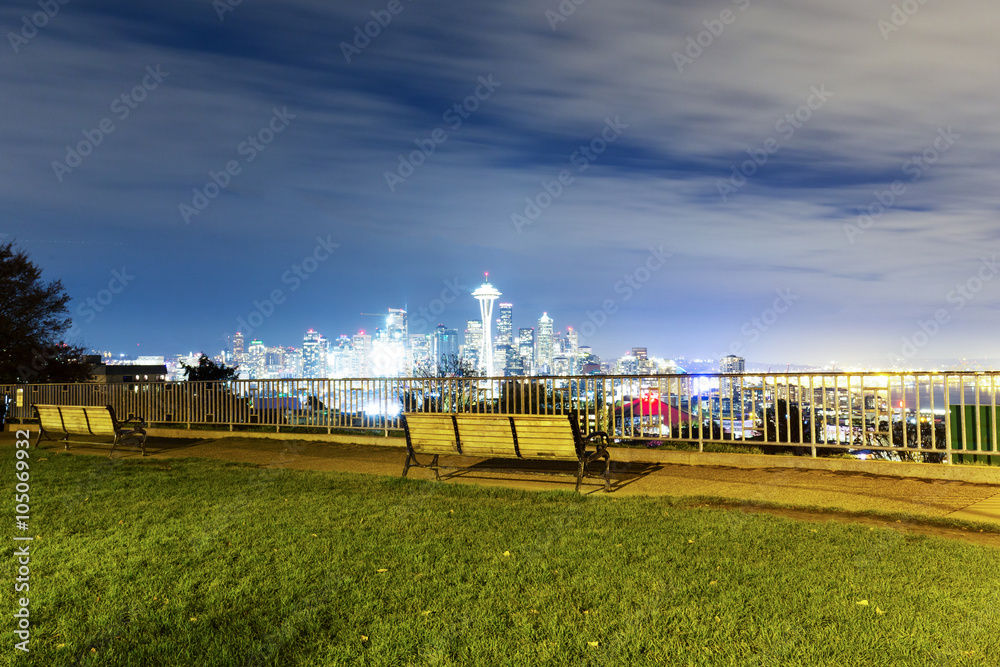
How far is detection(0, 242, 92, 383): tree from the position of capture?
110 feet

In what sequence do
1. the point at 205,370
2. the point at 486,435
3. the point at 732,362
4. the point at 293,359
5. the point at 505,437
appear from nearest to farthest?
the point at 505,437 → the point at 486,435 → the point at 732,362 → the point at 205,370 → the point at 293,359

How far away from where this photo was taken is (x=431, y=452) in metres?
9.01

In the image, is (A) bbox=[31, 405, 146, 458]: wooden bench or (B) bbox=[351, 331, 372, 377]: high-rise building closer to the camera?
(A) bbox=[31, 405, 146, 458]: wooden bench

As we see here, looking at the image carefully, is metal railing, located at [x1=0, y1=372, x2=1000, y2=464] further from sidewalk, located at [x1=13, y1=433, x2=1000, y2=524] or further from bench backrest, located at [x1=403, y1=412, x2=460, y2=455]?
bench backrest, located at [x1=403, y1=412, x2=460, y2=455]

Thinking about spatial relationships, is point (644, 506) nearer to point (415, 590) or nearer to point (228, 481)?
point (415, 590)

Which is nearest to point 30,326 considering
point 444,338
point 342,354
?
point 342,354

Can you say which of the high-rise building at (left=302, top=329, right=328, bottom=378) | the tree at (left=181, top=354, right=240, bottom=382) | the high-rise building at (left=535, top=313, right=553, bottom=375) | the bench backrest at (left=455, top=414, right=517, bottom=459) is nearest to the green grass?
the bench backrest at (left=455, top=414, right=517, bottom=459)

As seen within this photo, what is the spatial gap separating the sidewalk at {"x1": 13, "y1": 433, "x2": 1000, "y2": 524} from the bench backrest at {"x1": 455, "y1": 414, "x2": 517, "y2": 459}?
273 mm

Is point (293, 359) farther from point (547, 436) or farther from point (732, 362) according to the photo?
→ point (547, 436)

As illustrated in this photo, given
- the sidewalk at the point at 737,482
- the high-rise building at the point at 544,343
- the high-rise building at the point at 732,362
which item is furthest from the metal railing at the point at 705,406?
the high-rise building at the point at 544,343

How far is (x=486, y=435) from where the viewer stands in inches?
335

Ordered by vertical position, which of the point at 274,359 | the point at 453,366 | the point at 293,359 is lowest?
the point at 453,366

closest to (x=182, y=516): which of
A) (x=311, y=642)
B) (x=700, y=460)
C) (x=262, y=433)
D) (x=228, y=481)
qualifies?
(x=228, y=481)

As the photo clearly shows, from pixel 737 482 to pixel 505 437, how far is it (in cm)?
279
